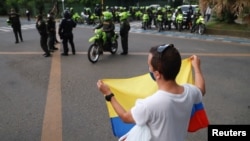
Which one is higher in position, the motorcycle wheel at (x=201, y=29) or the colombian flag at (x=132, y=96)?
the colombian flag at (x=132, y=96)

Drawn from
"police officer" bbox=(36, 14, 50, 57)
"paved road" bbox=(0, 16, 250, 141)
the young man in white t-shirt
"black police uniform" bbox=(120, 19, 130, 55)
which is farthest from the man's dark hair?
"police officer" bbox=(36, 14, 50, 57)

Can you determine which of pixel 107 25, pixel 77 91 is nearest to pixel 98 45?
pixel 107 25

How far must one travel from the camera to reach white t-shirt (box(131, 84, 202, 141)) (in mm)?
1958

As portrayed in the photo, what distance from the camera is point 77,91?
23.4 ft

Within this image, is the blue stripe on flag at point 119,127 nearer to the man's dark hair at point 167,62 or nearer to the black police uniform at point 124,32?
the man's dark hair at point 167,62

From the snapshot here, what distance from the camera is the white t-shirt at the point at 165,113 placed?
6.42 ft

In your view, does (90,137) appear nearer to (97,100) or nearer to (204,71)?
(97,100)

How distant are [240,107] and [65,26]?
7.39 metres

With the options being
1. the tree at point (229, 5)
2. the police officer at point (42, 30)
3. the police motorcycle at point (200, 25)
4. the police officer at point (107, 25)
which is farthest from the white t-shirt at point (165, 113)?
the police motorcycle at point (200, 25)

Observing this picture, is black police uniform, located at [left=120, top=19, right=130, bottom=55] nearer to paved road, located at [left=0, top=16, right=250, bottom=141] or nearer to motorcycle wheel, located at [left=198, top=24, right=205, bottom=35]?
paved road, located at [left=0, top=16, right=250, bottom=141]

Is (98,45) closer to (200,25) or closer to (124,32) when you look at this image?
(124,32)

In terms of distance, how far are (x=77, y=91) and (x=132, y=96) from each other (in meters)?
4.55

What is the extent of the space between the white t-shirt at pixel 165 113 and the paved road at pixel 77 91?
8.59 feet

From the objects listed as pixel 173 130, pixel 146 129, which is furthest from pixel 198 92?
pixel 146 129
